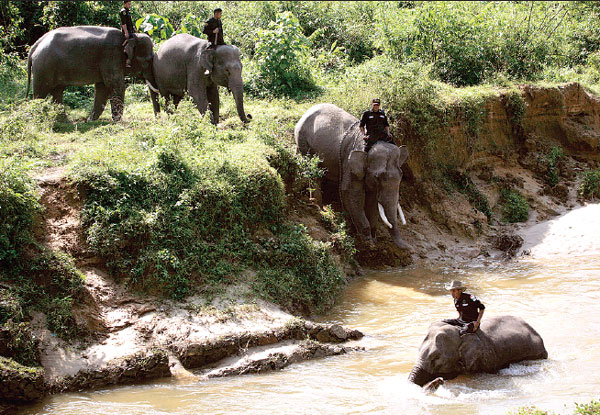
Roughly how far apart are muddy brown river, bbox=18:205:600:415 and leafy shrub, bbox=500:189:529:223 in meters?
3.37

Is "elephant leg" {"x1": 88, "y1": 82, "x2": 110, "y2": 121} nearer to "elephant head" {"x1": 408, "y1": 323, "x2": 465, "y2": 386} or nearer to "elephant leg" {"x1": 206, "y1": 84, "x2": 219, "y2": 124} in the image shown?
"elephant leg" {"x1": 206, "y1": 84, "x2": 219, "y2": 124}

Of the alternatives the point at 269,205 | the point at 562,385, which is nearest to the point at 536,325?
the point at 562,385

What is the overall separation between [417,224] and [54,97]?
8.00 meters

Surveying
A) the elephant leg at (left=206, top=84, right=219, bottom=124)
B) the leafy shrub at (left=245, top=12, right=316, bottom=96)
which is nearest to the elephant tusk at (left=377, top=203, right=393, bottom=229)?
the elephant leg at (left=206, top=84, right=219, bottom=124)

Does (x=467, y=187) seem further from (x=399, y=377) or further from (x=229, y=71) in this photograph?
(x=399, y=377)

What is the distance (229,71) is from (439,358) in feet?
26.3

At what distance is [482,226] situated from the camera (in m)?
13.6

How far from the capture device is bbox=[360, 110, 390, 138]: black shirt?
11.5m

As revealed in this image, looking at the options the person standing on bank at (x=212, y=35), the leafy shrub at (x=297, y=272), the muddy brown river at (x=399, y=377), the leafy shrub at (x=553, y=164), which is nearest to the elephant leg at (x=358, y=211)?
the muddy brown river at (x=399, y=377)

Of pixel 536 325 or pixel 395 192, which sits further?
pixel 395 192

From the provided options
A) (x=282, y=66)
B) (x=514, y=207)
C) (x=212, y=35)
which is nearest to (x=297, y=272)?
(x=212, y=35)

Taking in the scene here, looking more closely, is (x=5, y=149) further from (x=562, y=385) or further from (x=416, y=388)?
(x=562, y=385)

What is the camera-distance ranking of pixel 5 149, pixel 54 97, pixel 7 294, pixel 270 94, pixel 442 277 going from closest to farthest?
pixel 7 294
pixel 5 149
pixel 442 277
pixel 54 97
pixel 270 94

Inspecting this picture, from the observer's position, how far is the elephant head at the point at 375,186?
11.4 m
